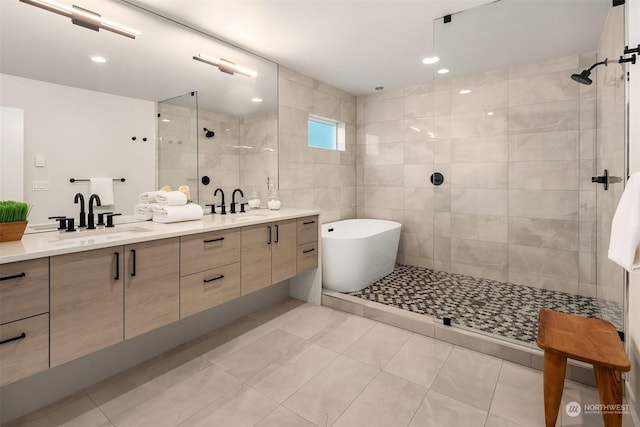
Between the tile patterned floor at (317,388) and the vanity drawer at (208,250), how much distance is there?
2.18 feet

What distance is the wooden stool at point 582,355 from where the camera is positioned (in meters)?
1.32

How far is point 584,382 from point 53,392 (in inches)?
121

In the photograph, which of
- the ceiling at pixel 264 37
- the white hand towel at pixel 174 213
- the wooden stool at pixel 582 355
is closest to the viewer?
the wooden stool at pixel 582 355

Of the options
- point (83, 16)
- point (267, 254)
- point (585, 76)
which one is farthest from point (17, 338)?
point (585, 76)

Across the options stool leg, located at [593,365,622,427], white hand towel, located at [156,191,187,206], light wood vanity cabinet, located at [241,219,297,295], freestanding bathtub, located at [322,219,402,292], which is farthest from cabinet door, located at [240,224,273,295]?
stool leg, located at [593,365,622,427]

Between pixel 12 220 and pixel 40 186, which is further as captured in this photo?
pixel 40 186

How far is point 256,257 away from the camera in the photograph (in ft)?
8.14

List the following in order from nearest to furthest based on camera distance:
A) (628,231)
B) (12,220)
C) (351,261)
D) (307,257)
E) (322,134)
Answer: (628,231) → (12,220) → (307,257) → (351,261) → (322,134)

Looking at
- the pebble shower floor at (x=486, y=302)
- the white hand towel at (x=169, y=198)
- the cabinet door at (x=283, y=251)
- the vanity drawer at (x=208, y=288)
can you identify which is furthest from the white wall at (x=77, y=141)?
the pebble shower floor at (x=486, y=302)

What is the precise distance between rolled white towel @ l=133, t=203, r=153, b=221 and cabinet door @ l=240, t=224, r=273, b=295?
27.0 inches

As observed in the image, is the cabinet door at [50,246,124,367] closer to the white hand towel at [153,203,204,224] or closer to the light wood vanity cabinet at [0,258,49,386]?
the light wood vanity cabinet at [0,258,49,386]

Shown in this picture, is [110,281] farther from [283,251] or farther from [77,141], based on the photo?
[283,251]

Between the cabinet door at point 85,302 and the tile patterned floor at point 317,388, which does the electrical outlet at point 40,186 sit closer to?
the cabinet door at point 85,302

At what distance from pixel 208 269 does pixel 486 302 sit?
7.71ft
